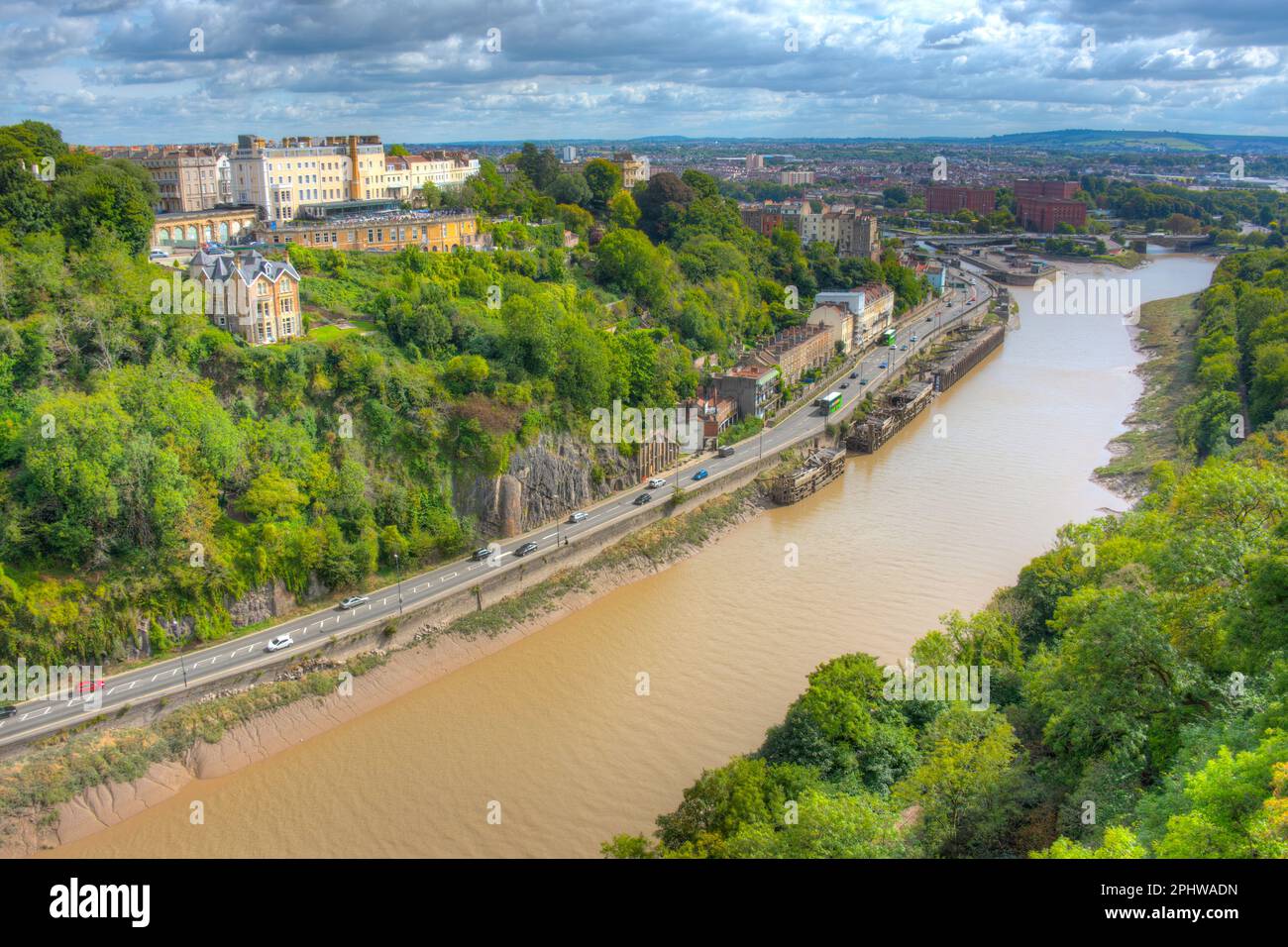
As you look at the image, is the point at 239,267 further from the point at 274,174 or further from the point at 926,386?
the point at 926,386

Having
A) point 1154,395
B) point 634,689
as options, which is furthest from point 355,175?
point 1154,395

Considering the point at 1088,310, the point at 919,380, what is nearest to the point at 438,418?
the point at 919,380

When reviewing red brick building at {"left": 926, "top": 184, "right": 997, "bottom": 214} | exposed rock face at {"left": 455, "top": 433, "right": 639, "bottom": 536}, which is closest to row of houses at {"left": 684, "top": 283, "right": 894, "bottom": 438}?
exposed rock face at {"left": 455, "top": 433, "right": 639, "bottom": 536}

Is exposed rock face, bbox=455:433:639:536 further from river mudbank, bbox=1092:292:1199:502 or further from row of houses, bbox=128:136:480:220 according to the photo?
row of houses, bbox=128:136:480:220

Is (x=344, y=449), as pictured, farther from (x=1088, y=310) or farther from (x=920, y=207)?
(x=920, y=207)

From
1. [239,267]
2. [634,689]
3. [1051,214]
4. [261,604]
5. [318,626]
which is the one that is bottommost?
[634,689]

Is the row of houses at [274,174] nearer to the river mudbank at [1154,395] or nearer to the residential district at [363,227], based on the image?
the residential district at [363,227]

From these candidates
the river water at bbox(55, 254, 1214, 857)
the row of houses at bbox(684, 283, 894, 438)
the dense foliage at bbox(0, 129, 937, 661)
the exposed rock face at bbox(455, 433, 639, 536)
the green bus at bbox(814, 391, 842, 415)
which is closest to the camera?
the river water at bbox(55, 254, 1214, 857)
